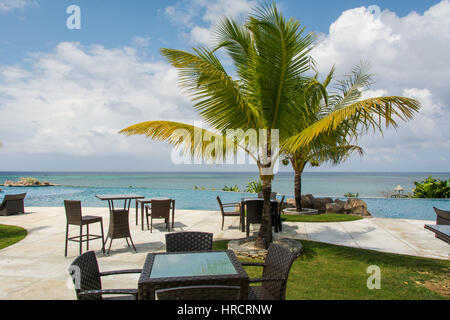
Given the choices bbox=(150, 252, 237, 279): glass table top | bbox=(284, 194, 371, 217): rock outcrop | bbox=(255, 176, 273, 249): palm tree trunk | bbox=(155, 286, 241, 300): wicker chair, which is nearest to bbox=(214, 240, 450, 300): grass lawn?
bbox=(255, 176, 273, 249): palm tree trunk

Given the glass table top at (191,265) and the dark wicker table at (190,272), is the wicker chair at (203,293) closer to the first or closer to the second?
the dark wicker table at (190,272)

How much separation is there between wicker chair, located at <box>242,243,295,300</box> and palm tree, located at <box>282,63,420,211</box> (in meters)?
1.99

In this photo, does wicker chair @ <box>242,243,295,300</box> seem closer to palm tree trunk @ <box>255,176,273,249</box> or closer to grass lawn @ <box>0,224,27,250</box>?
palm tree trunk @ <box>255,176,273,249</box>

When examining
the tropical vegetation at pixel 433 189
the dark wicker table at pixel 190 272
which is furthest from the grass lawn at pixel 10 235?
the tropical vegetation at pixel 433 189

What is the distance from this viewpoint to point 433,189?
537 inches

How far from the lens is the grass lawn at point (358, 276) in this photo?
347 centimetres

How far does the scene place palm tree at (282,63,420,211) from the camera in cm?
354

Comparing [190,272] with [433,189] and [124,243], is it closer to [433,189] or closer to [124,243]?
[124,243]

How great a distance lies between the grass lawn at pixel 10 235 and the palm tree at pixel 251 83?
3.72 metres

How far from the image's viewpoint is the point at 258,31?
15.3 feet

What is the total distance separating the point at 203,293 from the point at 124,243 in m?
4.66

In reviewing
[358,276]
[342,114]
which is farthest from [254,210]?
[342,114]
